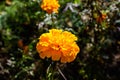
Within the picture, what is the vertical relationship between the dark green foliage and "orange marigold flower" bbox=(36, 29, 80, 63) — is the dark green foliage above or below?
below

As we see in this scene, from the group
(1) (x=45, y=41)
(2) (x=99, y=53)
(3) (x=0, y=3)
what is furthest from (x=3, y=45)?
(1) (x=45, y=41)

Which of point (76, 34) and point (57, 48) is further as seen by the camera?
point (76, 34)

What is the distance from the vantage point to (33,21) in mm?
3365

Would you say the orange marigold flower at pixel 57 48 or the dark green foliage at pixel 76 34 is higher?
the orange marigold flower at pixel 57 48

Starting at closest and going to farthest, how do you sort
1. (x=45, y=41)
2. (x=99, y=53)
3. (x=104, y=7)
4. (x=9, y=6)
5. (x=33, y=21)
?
1. (x=45, y=41)
2. (x=104, y=7)
3. (x=99, y=53)
4. (x=33, y=21)
5. (x=9, y=6)

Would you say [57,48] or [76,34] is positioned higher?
[57,48]

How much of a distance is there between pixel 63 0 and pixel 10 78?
1.03m

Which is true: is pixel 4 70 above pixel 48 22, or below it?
below

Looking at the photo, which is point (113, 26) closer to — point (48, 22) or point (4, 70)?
point (48, 22)

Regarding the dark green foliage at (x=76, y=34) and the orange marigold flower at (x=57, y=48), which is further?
the dark green foliage at (x=76, y=34)

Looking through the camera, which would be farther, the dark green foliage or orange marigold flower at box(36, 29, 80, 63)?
the dark green foliage

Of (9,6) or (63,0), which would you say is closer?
(63,0)

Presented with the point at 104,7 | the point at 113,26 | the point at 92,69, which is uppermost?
the point at 104,7

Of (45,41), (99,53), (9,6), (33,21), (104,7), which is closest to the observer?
(45,41)
